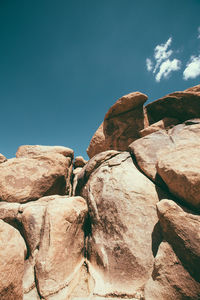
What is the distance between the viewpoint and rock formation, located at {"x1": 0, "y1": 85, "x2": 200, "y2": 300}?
3027 mm

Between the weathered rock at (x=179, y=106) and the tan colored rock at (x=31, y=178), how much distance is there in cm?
559

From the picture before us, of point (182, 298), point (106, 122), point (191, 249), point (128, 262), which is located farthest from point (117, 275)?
point (106, 122)

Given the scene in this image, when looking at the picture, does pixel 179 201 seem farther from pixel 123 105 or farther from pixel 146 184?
pixel 123 105

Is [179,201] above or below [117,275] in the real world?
above

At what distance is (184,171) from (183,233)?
1.38m

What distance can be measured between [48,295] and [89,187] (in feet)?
9.80

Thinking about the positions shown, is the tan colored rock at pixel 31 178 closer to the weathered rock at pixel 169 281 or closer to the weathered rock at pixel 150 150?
the weathered rock at pixel 150 150

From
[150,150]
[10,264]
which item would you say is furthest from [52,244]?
[150,150]

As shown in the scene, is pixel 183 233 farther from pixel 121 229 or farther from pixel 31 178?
pixel 31 178

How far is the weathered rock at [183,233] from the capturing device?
9.81 feet

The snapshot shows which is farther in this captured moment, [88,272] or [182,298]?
[88,272]

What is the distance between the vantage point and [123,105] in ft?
28.2

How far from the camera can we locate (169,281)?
9.92 ft

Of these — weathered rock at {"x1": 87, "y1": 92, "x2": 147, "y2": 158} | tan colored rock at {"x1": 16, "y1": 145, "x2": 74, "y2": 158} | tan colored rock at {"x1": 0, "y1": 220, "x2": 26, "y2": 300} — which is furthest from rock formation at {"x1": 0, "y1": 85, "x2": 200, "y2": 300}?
weathered rock at {"x1": 87, "y1": 92, "x2": 147, "y2": 158}
